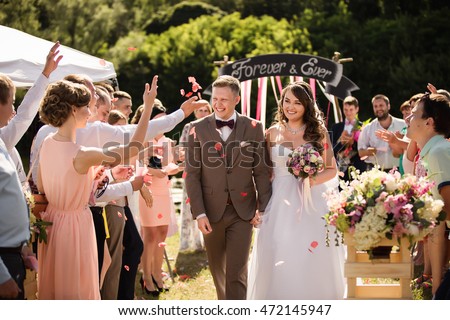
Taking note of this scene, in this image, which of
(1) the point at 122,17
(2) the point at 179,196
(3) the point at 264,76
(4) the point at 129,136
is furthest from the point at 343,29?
(4) the point at 129,136

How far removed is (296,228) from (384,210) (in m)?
1.54

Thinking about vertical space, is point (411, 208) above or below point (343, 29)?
below

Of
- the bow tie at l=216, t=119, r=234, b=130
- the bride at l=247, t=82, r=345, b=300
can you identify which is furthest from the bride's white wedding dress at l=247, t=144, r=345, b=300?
the bow tie at l=216, t=119, r=234, b=130

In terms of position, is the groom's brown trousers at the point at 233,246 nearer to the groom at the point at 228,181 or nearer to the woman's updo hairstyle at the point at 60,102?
the groom at the point at 228,181

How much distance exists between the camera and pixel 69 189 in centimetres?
534

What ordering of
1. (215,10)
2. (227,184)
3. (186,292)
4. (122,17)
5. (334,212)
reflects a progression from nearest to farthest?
(334,212) < (227,184) < (186,292) < (122,17) < (215,10)

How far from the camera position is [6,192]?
4.35 m

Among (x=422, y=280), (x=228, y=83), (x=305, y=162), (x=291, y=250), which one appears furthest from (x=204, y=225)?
(x=422, y=280)

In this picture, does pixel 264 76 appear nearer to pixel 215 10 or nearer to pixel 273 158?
pixel 273 158

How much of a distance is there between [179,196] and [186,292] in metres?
11.0

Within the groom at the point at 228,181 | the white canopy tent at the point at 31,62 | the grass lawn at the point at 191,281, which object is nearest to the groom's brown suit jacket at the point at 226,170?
the groom at the point at 228,181

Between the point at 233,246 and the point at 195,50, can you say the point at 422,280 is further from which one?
the point at 195,50

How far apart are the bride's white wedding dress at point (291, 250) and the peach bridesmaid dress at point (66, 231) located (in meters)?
2.01

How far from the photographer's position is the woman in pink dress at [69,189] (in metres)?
5.30
